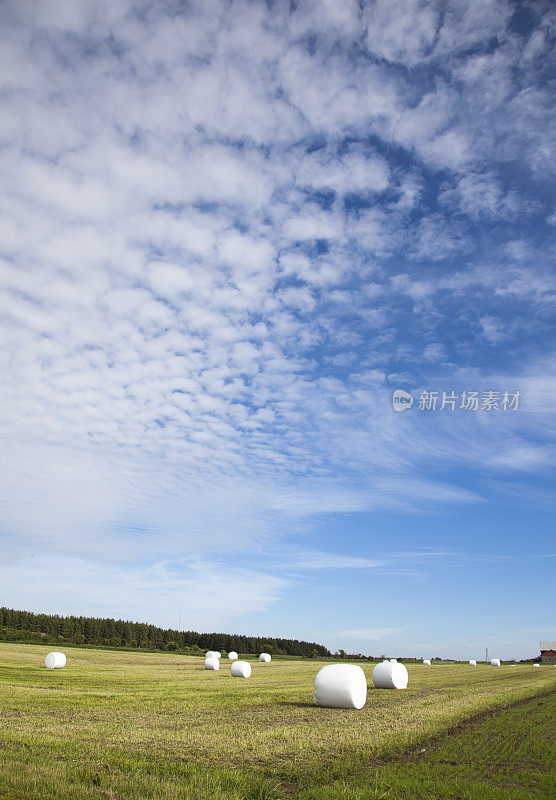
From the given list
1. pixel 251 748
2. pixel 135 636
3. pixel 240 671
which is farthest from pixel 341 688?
pixel 135 636

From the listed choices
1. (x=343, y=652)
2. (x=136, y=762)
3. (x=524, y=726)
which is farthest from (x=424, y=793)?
(x=343, y=652)

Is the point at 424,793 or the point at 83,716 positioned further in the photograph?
the point at 83,716

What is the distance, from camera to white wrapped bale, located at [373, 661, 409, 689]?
1182 inches

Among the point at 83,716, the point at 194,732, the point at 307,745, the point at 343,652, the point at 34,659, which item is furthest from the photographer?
the point at 343,652

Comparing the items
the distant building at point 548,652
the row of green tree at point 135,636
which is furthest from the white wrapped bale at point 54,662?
the distant building at point 548,652

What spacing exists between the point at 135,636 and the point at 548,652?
98035 mm

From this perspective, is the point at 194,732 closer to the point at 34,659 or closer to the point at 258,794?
the point at 258,794

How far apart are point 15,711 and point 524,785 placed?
14.8 m

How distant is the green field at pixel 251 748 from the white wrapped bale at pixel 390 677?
6.29 meters

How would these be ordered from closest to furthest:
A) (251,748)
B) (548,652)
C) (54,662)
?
(251,748) → (54,662) → (548,652)

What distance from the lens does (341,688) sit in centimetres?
2120

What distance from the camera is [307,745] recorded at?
1352cm

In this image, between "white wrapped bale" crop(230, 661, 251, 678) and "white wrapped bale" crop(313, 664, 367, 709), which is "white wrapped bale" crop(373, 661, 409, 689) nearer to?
"white wrapped bale" crop(313, 664, 367, 709)

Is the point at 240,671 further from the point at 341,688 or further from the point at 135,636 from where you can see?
the point at 135,636
